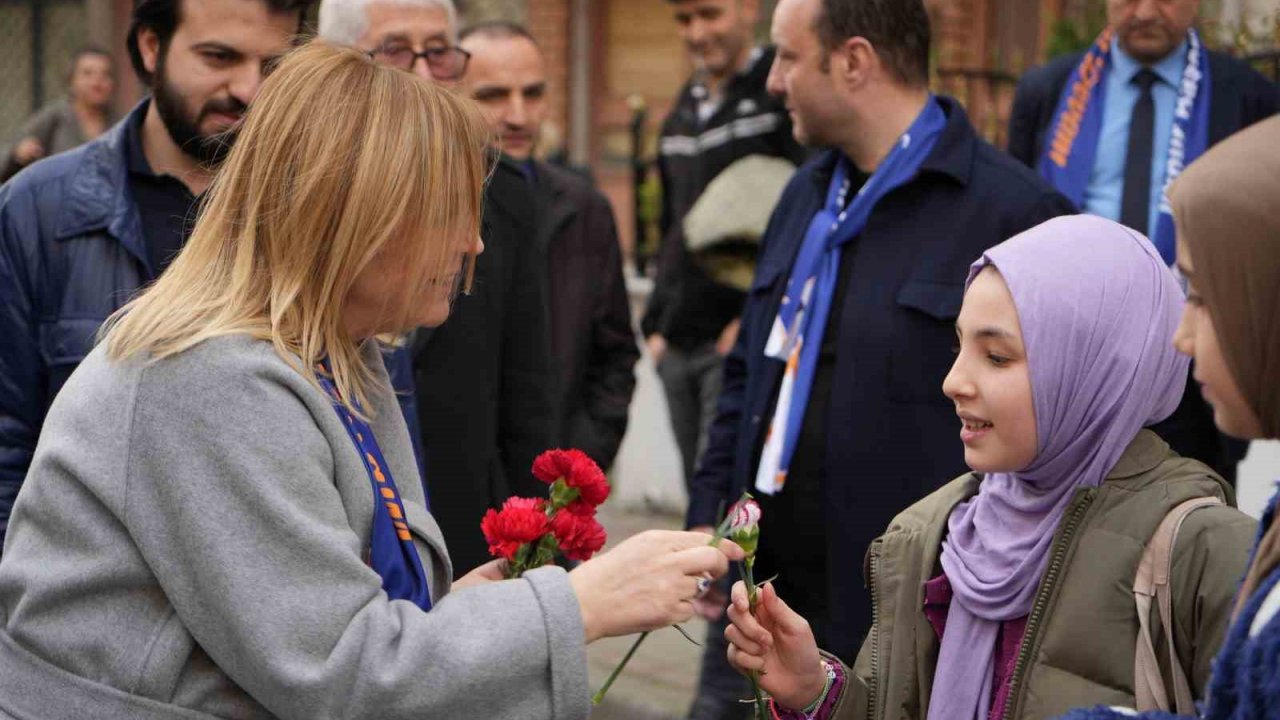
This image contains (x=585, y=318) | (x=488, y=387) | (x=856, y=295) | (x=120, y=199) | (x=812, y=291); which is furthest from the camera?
(x=585, y=318)

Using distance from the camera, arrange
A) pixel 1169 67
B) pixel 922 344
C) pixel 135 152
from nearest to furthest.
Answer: pixel 135 152 → pixel 922 344 → pixel 1169 67

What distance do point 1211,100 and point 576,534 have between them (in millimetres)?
3027

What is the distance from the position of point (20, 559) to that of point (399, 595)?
502 millimetres

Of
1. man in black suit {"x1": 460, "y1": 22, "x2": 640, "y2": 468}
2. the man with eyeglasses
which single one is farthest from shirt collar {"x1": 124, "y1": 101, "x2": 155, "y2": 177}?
man in black suit {"x1": 460, "y1": 22, "x2": 640, "y2": 468}

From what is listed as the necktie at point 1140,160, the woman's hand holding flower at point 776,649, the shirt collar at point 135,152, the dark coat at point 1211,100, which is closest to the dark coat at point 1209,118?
the dark coat at point 1211,100

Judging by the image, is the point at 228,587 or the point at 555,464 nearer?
the point at 228,587

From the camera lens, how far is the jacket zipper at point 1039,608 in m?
2.35

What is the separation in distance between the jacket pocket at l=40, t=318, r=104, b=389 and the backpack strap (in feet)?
6.30

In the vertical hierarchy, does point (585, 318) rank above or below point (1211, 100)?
below

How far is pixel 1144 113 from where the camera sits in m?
4.55

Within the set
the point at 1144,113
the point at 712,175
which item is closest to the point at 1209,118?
the point at 1144,113

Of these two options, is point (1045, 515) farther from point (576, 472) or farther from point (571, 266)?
point (571, 266)

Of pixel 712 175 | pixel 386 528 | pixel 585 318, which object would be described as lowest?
pixel 585 318

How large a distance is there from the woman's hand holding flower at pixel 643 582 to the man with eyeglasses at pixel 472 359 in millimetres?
1760
